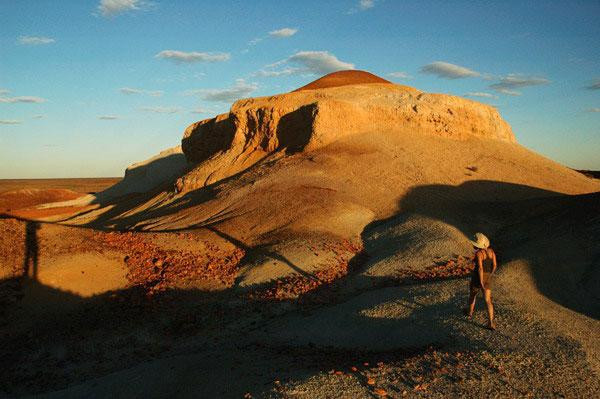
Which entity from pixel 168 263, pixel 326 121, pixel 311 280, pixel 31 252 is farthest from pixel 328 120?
pixel 31 252

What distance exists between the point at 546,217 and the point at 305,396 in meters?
10.7

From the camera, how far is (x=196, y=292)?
33.9 ft

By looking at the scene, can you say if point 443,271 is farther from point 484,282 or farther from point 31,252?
point 31,252

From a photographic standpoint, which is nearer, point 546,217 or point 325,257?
point 325,257

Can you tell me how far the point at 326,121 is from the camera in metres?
19.5

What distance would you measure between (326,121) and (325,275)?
33.7 feet

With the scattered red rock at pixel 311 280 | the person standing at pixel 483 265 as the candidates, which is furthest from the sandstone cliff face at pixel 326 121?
the person standing at pixel 483 265

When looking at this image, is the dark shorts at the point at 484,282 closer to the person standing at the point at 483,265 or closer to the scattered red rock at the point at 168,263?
the person standing at the point at 483,265

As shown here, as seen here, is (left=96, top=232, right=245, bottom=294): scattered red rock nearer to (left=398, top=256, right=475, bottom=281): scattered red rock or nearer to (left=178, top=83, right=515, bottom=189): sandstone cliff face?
(left=398, top=256, right=475, bottom=281): scattered red rock

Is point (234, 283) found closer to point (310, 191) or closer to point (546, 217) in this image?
point (310, 191)

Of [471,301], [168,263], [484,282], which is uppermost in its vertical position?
[484,282]

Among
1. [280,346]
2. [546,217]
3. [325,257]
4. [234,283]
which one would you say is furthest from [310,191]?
[280,346]

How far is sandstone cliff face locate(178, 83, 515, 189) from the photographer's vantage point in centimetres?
1984

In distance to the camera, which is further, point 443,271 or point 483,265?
point 443,271
